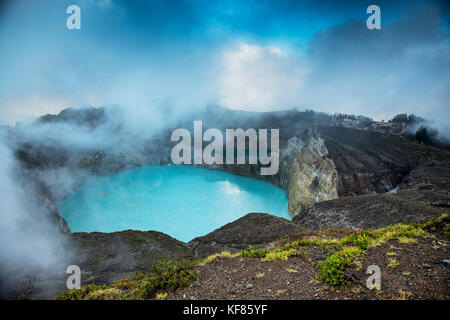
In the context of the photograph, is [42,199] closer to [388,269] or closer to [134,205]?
[134,205]

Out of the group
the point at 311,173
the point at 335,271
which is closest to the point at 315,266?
the point at 335,271

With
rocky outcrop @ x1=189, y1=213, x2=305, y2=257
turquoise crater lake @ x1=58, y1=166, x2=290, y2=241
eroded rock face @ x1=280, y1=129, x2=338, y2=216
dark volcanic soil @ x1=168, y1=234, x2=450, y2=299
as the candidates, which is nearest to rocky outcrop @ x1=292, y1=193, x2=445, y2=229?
rocky outcrop @ x1=189, y1=213, x2=305, y2=257

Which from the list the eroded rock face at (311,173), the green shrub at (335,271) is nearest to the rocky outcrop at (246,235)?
the green shrub at (335,271)

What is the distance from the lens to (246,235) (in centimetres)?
2323

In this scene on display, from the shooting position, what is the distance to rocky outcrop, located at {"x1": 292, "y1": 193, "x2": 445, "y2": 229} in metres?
19.1

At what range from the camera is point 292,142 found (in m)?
69.6

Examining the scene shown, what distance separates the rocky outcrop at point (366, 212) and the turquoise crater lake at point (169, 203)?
30.0 meters

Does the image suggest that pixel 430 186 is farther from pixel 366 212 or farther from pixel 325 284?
pixel 325 284

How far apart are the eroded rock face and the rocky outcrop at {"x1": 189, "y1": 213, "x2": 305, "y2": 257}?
23758mm

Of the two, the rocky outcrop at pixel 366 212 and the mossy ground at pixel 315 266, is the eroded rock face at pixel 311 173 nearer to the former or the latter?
the rocky outcrop at pixel 366 212

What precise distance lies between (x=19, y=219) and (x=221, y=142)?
108m

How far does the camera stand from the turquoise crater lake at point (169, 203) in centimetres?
5864

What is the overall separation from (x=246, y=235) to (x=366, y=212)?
48.6 ft
